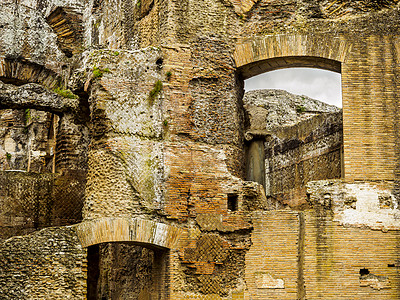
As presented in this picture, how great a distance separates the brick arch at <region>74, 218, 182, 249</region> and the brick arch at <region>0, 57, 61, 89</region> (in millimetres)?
5914

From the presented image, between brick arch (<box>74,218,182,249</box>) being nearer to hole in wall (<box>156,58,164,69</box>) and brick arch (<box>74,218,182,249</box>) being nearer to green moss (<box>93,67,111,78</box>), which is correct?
green moss (<box>93,67,111,78</box>)

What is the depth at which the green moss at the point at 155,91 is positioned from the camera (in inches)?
463

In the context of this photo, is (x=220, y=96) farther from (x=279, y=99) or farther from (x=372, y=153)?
(x=279, y=99)

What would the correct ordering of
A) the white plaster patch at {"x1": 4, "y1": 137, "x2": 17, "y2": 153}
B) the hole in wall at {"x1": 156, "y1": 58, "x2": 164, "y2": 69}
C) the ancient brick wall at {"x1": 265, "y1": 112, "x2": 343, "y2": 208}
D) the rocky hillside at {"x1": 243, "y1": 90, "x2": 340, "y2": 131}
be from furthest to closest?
the rocky hillside at {"x1": 243, "y1": 90, "x2": 340, "y2": 131} → the white plaster patch at {"x1": 4, "y1": 137, "x2": 17, "y2": 153} → the ancient brick wall at {"x1": 265, "y1": 112, "x2": 343, "y2": 208} → the hole in wall at {"x1": 156, "y1": 58, "x2": 164, "y2": 69}

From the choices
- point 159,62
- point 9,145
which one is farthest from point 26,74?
point 159,62

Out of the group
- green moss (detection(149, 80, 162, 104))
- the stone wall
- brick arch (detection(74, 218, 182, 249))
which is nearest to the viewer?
brick arch (detection(74, 218, 182, 249))

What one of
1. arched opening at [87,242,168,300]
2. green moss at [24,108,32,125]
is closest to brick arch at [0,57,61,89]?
green moss at [24,108,32,125]

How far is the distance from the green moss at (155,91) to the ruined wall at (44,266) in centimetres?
266

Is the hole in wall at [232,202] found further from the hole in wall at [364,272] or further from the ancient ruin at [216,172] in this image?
the hole in wall at [364,272]

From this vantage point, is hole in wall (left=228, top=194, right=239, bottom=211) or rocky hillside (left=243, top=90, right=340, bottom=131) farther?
rocky hillside (left=243, top=90, right=340, bottom=131)

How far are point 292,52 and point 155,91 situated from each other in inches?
97.3

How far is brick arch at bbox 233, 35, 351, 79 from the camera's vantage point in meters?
12.0

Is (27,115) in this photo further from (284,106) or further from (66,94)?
(284,106)

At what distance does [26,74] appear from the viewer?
15906 millimetres
